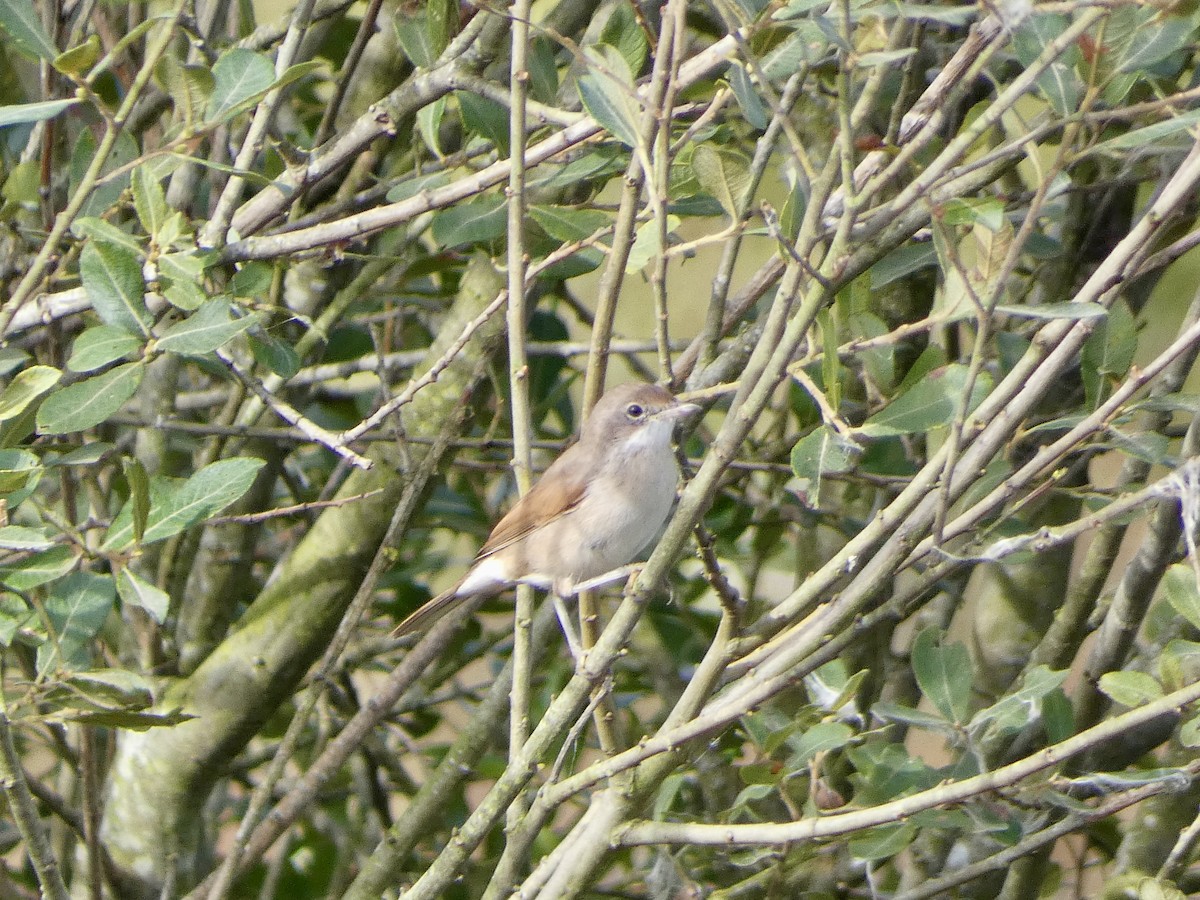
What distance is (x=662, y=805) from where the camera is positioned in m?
3.01

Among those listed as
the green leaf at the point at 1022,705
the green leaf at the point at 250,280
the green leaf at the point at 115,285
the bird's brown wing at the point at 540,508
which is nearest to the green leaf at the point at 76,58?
the green leaf at the point at 115,285

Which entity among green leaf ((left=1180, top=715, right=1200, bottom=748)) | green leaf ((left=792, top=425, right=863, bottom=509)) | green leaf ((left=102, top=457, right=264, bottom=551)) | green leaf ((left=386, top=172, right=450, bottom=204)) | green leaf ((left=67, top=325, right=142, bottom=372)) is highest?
green leaf ((left=386, top=172, right=450, bottom=204))

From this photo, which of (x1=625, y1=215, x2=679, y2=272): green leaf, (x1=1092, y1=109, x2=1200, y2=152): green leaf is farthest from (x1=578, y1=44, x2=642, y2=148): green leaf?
(x1=1092, y1=109, x2=1200, y2=152): green leaf

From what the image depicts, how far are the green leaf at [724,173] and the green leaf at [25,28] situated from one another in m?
1.20

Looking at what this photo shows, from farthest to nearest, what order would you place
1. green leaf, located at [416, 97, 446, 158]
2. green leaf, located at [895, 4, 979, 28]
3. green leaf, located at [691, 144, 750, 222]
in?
green leaf, located at [416, 97, 446, 158], green leaf, located at [691, 144, 750, 222], green leaf, located at [895, 4, 979, 28]

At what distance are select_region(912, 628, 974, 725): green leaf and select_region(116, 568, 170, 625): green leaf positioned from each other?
55.2 inches

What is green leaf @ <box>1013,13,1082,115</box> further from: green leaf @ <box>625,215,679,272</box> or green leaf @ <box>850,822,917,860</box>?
green leaf @ <box>850,822,917,860</box>

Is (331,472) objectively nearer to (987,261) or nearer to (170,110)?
(170,110)

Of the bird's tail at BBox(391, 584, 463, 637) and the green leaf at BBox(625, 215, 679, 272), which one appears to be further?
the bird's tail at BBox(391, 584, 463, 637)

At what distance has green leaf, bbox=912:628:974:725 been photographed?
2521 mm

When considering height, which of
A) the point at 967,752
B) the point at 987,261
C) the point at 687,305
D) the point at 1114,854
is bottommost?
the point at 1114,854

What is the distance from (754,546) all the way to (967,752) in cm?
159

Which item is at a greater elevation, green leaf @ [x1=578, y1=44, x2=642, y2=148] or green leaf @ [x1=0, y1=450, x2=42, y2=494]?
green leaf @ [x1=578, y1=44, x2=642, y2=148]

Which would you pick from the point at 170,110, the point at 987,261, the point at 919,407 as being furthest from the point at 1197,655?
the point at 170,110
